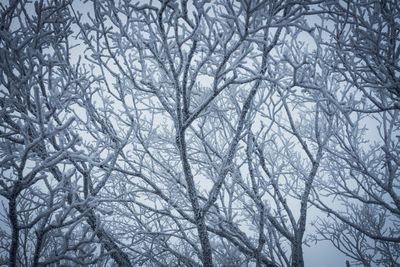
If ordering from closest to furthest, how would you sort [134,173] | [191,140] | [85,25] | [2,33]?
[2,33], [85,25], [134,173], [191,140]

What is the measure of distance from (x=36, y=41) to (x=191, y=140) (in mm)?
3966

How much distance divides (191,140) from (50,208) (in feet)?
12.9

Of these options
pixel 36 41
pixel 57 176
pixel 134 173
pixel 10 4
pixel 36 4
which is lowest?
pixel 134 173

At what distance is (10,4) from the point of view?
2.34 metres

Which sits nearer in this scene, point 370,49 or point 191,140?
point 370,49

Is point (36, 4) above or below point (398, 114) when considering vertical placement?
above

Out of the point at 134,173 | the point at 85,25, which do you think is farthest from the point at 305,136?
the point at 85,25

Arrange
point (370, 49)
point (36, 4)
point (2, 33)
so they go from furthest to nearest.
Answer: point (370, 49) → point (36, 4) → point (2, 33)

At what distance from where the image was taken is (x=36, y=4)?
84.6 inches

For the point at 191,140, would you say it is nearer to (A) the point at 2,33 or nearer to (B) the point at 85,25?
(B) the point at 85,25

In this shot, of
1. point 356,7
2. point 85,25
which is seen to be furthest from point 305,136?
point 85,25

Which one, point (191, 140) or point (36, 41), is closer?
point (36, 41)

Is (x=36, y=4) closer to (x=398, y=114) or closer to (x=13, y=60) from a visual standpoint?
(x=13, y=60)

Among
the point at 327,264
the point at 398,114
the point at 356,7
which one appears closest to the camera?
the point at 356,7
